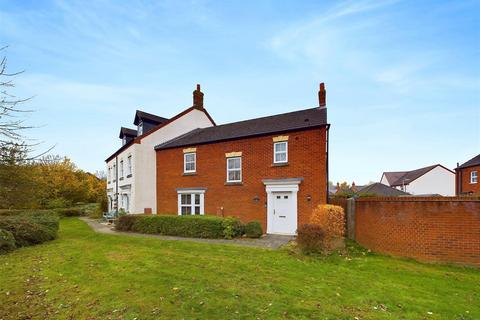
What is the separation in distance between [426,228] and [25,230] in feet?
56.2

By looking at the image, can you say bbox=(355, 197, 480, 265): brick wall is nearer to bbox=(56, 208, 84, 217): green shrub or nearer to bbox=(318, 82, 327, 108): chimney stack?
bbox=(318, 82, 327, 108): chimney stack

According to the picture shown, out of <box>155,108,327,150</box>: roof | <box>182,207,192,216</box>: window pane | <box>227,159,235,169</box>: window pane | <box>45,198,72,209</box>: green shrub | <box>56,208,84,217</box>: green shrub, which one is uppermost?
<box>155,108,327,150</box>: roof

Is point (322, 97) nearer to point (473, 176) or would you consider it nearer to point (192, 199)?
point (192, 199)

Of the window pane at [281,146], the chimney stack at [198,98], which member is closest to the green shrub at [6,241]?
the window pane at [281,146]

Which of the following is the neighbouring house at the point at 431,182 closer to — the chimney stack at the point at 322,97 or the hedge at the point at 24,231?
the chimney stack at the point at 322,97

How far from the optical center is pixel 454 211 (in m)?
9.02

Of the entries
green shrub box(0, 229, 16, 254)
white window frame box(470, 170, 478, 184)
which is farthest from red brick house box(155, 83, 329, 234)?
white window frame box(470, 170, 478, 184)

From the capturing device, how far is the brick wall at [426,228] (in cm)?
877

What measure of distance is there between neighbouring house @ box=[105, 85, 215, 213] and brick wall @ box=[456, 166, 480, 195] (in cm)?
3101

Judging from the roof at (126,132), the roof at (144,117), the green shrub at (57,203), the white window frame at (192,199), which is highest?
the roof at (144,117)

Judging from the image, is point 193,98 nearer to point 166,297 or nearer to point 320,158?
point 320,158

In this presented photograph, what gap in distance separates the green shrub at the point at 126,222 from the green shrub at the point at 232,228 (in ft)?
20.0

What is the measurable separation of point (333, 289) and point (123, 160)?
2116 cm

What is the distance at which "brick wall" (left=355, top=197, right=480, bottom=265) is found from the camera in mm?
8766
